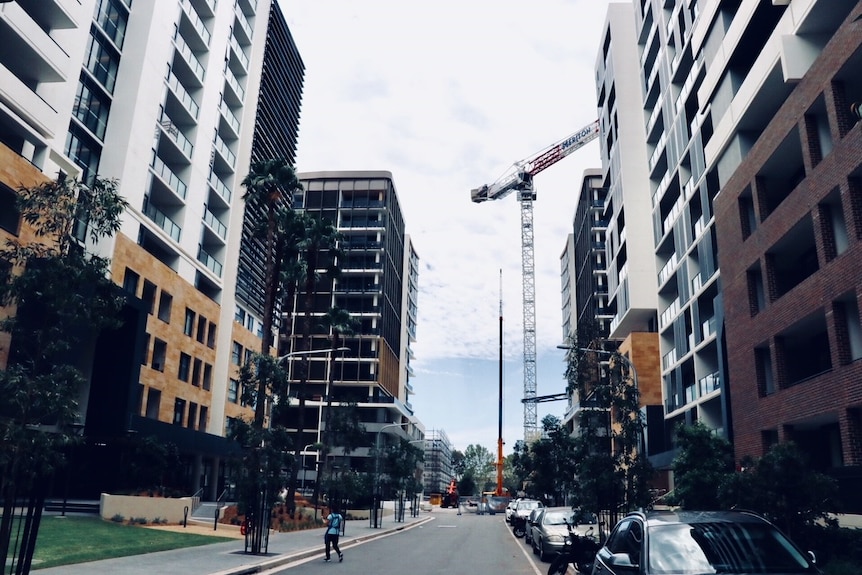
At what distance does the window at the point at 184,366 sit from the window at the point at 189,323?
5.00 ft

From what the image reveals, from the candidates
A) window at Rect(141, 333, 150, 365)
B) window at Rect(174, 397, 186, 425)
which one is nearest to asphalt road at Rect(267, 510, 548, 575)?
window at Rect(141, 333, 150, 365)

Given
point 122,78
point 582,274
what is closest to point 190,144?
point 122,78

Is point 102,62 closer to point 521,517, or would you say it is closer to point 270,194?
point 270,194

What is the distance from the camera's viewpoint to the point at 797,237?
80.5ft

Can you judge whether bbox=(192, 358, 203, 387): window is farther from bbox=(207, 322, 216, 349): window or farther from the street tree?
the street tree

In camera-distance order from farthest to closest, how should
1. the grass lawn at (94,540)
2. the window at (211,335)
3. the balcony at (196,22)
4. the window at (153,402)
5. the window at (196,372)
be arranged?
the window at (211,335), the window at (196,372), the balcony at (196,22), the window at (153,402), the grass lawn at (94,540)

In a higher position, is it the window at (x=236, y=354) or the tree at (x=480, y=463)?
the window at (x=236, y=354)

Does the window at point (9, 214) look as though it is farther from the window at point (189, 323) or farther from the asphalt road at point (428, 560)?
the asphalt road at point (428, 560)

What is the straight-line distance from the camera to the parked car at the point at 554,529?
65.0 ft

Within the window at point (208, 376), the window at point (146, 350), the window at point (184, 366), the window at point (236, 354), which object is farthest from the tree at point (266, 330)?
the window at point (236, 354)

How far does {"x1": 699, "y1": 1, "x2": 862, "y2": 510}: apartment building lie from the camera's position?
20109mm

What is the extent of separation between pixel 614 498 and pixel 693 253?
2589 cm

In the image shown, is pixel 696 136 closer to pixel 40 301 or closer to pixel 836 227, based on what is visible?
pixel 836 227

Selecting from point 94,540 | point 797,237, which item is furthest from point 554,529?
point 94,540
